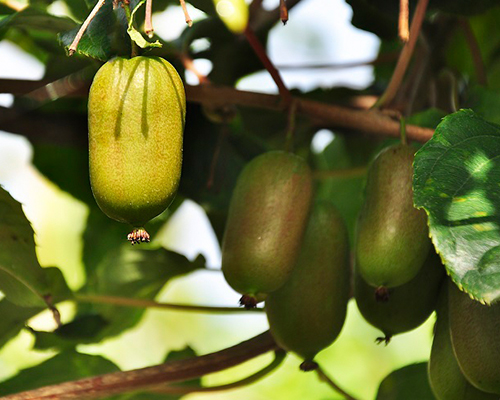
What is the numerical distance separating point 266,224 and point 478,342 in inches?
7.2

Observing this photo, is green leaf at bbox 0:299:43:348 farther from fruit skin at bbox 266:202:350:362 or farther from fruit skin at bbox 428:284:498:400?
fruit skin at bbox 428:284:498:400

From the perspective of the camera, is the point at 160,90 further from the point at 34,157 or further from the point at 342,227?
the point at 34,157

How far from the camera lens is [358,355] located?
175cm

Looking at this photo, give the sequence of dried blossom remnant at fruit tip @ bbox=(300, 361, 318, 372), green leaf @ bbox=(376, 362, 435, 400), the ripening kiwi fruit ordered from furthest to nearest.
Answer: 1. green leaf @ bbox=(376, 362, 435, 400)
2. dried blossom remnant at fruit tip @ bbox=(300, 361, 318, 372)
3. the ripening kiwi fruit

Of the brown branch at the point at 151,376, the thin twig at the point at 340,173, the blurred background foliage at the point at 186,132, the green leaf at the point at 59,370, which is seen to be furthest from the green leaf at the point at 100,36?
the thin twig at the point at 340,173

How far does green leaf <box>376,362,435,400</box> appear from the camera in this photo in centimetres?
89

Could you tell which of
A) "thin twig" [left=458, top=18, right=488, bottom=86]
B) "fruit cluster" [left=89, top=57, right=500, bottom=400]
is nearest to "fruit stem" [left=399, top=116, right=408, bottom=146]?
"fruit cluster" [left=89, top=57, right=500, bottom=400]

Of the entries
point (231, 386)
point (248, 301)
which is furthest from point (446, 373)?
point (231, 386)

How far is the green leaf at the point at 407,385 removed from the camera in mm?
893

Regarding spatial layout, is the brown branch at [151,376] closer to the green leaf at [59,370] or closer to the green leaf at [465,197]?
the green leaf at [59,370]

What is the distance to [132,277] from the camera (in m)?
1.00

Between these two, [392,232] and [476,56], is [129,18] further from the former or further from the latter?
[476,56]

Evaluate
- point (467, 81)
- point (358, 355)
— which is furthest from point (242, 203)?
point (358, 355)

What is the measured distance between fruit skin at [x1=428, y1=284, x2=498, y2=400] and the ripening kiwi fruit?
0.26 meters
